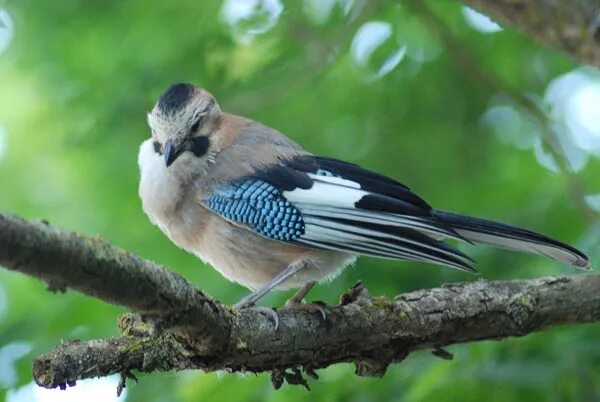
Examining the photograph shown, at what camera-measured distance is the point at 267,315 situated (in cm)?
428

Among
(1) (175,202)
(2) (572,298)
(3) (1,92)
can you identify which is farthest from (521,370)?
(3) (1,92)

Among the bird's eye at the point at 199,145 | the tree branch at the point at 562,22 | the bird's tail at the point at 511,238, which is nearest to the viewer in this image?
the bird's tail at the point at 511,238

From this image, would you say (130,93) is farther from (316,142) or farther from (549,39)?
(549,39)

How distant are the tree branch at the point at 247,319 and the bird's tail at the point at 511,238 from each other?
16 cm

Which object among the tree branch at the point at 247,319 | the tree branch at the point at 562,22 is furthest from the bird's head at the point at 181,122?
the tree branch at the point at 562,22

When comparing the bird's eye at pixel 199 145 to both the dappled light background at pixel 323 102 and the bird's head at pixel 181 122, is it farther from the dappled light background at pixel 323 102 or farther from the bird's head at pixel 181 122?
the dappled light background at pixel 323 102

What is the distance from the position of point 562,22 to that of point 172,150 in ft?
7.63

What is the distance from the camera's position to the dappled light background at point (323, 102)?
636cm

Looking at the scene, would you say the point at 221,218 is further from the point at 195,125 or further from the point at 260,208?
the point at 195,125

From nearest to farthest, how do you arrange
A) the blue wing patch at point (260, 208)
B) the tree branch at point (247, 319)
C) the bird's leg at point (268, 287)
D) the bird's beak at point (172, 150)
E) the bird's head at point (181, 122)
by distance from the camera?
the tree branch at point (247, 319) < the bird's leg at point (268, 287) < the blue wing patch at point (260, 208) < the bird's beak at point (172, 150) < the bird's head at point (181, 122)

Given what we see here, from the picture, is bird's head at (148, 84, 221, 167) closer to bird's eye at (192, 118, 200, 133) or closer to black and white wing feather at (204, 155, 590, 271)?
bird's eye at (192, 118, 200, 133)

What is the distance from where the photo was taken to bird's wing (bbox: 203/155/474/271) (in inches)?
191

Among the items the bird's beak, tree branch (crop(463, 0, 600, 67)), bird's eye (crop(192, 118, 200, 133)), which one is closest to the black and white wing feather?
the bird's beak

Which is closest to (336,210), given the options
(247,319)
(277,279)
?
(277,279)
